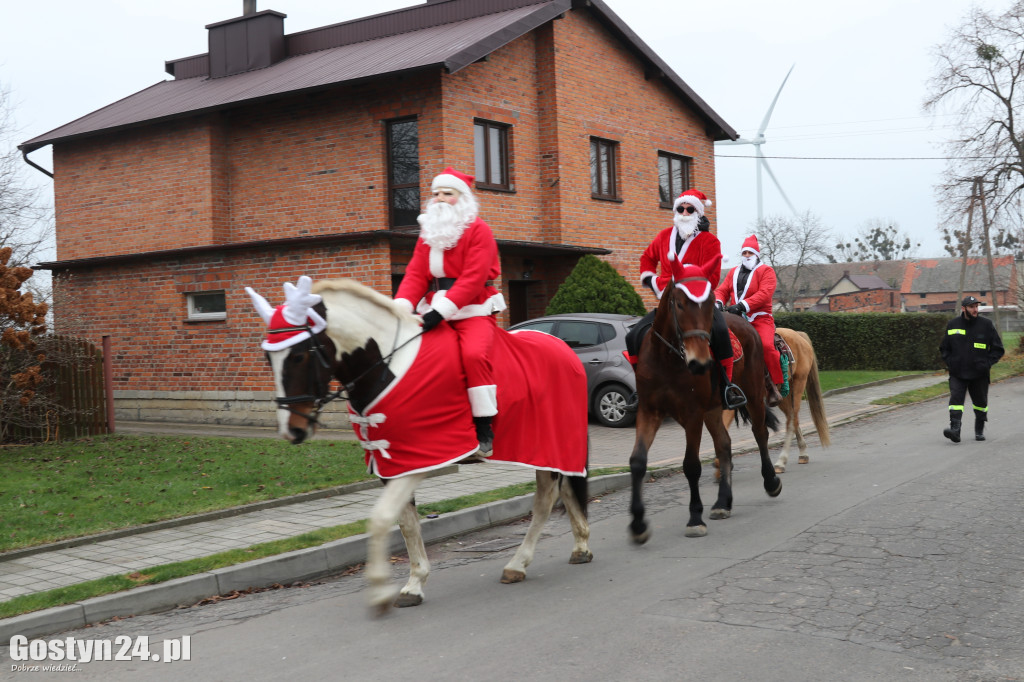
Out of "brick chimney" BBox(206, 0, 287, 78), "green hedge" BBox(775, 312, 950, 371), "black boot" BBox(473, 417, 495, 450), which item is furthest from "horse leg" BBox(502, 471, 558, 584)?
"green hedge" BBox(775, 312, 950, 371)

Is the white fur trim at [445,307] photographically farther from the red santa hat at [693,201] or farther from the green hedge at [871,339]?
the green hedge at [871,339]

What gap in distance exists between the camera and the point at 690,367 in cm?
693

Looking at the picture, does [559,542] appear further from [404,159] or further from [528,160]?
[528,160]

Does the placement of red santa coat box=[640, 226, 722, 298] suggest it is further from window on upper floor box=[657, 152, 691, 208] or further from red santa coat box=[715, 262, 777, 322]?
window on upper floor box=[657, 152, 691, 208]

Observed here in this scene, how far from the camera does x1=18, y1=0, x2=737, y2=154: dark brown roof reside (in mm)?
17922

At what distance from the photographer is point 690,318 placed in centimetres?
707

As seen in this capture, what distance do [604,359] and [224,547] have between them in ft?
28.3

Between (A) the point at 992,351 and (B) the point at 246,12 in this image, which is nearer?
(A) the point at 992,351

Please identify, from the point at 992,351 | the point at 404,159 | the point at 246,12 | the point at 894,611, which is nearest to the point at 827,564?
the point at 894,611

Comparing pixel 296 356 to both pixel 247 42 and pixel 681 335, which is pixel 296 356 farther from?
pixel 247 42

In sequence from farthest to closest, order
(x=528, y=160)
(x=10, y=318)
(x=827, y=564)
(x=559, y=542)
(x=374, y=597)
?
(x=528, y=160) < (x=10, y=318) < (x=559, y=542) < (x=827, y=564) < (x=374, y=597)

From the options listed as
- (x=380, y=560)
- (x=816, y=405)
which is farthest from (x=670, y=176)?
(x=380, y=560)

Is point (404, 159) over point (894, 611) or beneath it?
over

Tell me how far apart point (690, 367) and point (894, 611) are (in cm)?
239
